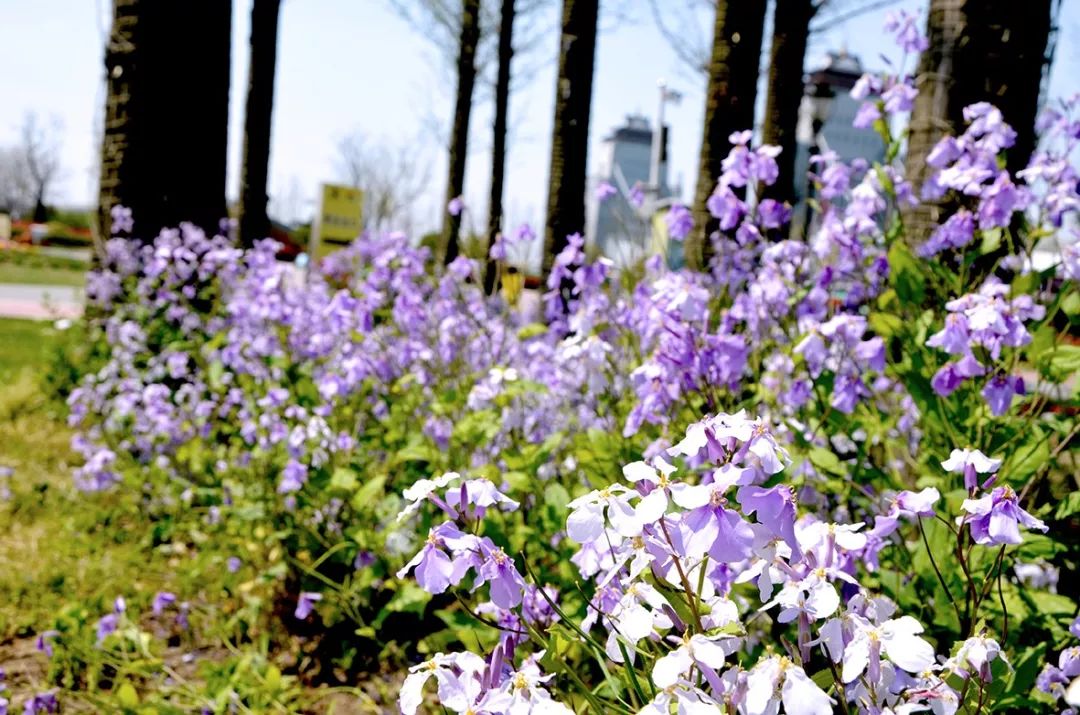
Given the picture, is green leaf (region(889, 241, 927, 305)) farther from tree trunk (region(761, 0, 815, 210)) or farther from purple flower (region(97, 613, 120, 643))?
tree trunk (region(761, 0, 815, 210))

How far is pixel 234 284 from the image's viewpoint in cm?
439

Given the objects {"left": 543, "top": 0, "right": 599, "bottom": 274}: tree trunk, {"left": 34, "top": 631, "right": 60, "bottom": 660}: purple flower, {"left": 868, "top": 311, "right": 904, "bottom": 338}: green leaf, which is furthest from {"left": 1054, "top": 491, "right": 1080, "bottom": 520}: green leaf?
{"left": 543, "top": 0, "right": 599, "bottom": 274}: tree trunk

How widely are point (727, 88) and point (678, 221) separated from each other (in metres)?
3.78

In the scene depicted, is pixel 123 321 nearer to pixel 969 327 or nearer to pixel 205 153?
pixel 205 153

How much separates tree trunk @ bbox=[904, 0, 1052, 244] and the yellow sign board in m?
10.8

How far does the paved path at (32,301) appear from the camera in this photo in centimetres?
1257

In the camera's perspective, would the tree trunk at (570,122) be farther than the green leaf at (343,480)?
Yes

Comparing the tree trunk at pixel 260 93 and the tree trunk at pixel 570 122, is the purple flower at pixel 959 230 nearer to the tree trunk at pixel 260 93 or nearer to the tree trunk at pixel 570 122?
the tree trunk at pixel 570 122

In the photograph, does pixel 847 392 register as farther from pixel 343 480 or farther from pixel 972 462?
pixel 343 480

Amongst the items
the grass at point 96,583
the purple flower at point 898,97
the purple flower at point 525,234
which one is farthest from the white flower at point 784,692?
the purple flower at point 525,234

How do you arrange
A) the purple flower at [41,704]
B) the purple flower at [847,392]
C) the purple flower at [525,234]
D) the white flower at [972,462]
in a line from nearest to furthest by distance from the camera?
the white flower at [972,462] → the purple flower at [41,704] → the purple flower at [847,392] → the purple flower at [525,234]

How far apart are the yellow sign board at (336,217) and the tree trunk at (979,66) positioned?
10.8 m

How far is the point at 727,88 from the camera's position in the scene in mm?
6051

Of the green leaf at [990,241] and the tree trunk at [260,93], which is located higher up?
the tree trunk at [260,93]
